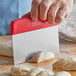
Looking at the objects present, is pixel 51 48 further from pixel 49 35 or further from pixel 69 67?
pixel 69 67

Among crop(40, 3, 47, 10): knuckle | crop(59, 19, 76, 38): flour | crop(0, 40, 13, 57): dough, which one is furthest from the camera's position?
crop(59, 19, 76, 38): flour

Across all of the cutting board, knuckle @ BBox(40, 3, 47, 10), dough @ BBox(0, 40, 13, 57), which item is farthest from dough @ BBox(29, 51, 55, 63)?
knuckle @ BBox(40, 3, 47, 10)

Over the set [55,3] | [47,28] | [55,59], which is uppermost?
[55,3]

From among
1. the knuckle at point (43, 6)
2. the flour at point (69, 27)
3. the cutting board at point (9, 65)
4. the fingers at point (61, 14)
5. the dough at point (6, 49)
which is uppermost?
the knuckle at point (43, 6)

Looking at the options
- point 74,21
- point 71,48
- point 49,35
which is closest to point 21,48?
point 49,35

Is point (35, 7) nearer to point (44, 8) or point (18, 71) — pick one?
point (44, 8)

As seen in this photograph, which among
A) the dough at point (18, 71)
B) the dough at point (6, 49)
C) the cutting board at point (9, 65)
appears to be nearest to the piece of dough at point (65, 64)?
the cutting board at point (9, 65)

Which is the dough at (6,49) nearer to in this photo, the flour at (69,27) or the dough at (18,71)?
the dough at (18,71)

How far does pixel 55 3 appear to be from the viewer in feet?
4.08

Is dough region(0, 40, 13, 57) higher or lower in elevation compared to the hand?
lower

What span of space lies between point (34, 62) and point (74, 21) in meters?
0.56

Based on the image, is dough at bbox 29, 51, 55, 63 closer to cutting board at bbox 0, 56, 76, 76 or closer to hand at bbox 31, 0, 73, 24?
cutting board at bbox 0, 56, 76, 76

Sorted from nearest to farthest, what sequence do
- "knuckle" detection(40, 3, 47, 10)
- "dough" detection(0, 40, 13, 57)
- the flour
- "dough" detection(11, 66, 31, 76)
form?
Answer: "dough" detection(11, 66, 31, 76) < "knuckle" detection(40, 3, 47, 10) < "dough" detection(0, 40, 13, 57) < the flour

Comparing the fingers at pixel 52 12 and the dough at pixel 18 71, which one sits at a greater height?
the fingers at pixel 52 12
